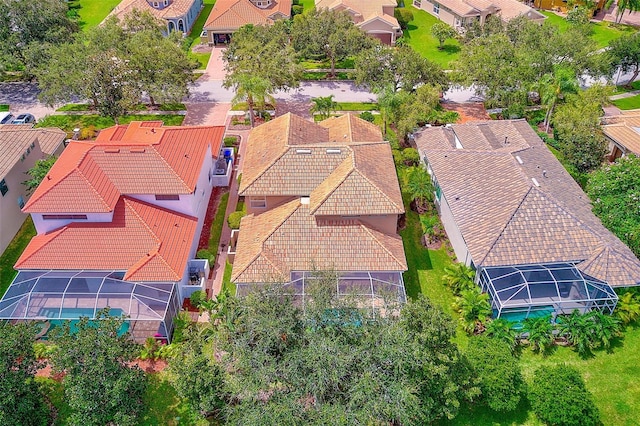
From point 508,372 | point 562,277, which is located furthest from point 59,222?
point 562,277

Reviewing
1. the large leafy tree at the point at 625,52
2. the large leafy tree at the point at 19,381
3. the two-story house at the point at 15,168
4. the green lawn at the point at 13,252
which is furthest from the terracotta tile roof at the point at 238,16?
the large leafy tree at the point at 19,381

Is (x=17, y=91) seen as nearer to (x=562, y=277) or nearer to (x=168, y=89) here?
(x=168, y=89)

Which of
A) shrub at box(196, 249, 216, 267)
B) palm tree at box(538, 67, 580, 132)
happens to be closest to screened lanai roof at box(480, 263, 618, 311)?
shrub at box(196, 249, 216, 267)

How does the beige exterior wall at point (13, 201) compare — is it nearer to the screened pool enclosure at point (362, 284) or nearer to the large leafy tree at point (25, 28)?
the screened pool enclosure at point (362, 284)

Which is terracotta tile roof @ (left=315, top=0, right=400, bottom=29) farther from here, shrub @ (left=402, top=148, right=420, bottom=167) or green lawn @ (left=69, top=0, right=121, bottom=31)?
green lawn @ (left=69, top=0, right=121, bottom=31)

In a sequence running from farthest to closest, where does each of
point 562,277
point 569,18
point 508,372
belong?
point 569,18 → point 562,277 → point 508,372

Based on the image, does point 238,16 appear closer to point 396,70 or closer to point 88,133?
point 396,70
